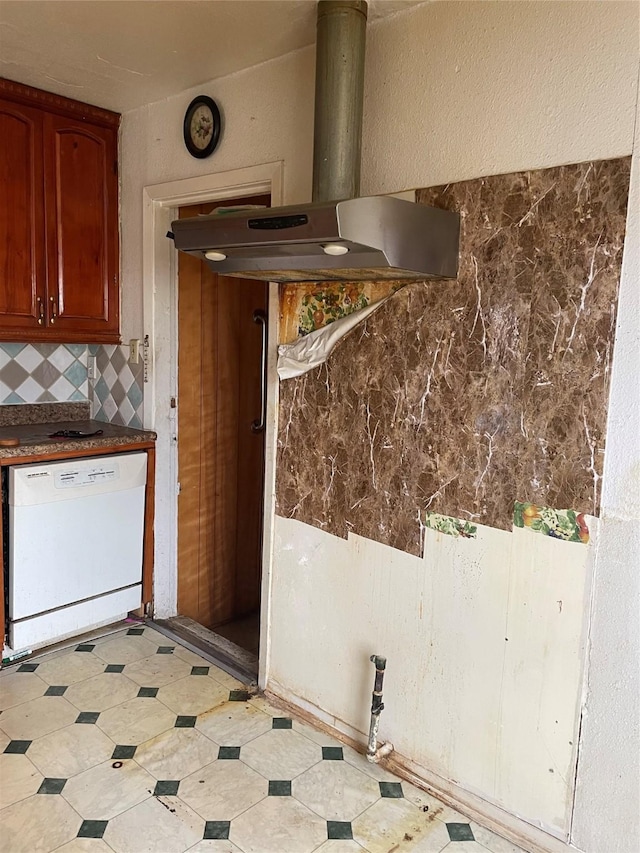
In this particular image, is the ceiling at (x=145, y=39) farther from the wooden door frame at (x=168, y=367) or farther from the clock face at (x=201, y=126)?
the wooden door frame at (x=168, y=367)

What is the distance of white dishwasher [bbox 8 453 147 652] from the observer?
8.38ft

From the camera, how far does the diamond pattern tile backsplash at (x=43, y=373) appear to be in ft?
9.93

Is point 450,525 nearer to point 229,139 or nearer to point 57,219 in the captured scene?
point 229,139

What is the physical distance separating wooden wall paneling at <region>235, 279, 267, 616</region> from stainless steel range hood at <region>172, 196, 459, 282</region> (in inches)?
53.1

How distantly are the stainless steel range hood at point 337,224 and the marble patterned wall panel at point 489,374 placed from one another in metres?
0.12

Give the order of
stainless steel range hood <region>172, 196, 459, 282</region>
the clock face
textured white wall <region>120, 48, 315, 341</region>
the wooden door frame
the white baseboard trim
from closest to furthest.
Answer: stainless steel range hood <region>172, 196, 459, 282</region> < the white baseboard trim < textured white wall <region>120, 48, 315, 341</region> < the wooden door frame < the clock face

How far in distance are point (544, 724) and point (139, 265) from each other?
247cm

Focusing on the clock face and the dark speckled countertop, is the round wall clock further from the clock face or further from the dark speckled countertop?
the dark speckled countertop

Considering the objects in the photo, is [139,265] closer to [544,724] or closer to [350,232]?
[350,232]

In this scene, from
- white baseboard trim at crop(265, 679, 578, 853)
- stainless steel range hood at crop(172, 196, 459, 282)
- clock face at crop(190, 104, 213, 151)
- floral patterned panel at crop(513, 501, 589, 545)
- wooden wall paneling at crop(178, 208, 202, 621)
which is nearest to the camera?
stainless steel range hood at crop(172, 196, 459, 282)

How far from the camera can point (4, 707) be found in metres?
2.33

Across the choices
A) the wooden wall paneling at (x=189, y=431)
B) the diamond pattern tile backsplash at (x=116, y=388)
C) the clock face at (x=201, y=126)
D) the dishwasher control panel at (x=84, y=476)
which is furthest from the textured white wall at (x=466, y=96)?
the dishwasher control panel at (x=84, y=476)

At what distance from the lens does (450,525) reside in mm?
1881

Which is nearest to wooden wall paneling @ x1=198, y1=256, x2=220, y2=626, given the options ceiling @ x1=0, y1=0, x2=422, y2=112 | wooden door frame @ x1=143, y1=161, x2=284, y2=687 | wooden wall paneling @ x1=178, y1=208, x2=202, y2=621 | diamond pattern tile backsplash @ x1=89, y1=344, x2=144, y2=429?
wooden wall paneling @ x1=178, y1=208, x2=202, y2=621
